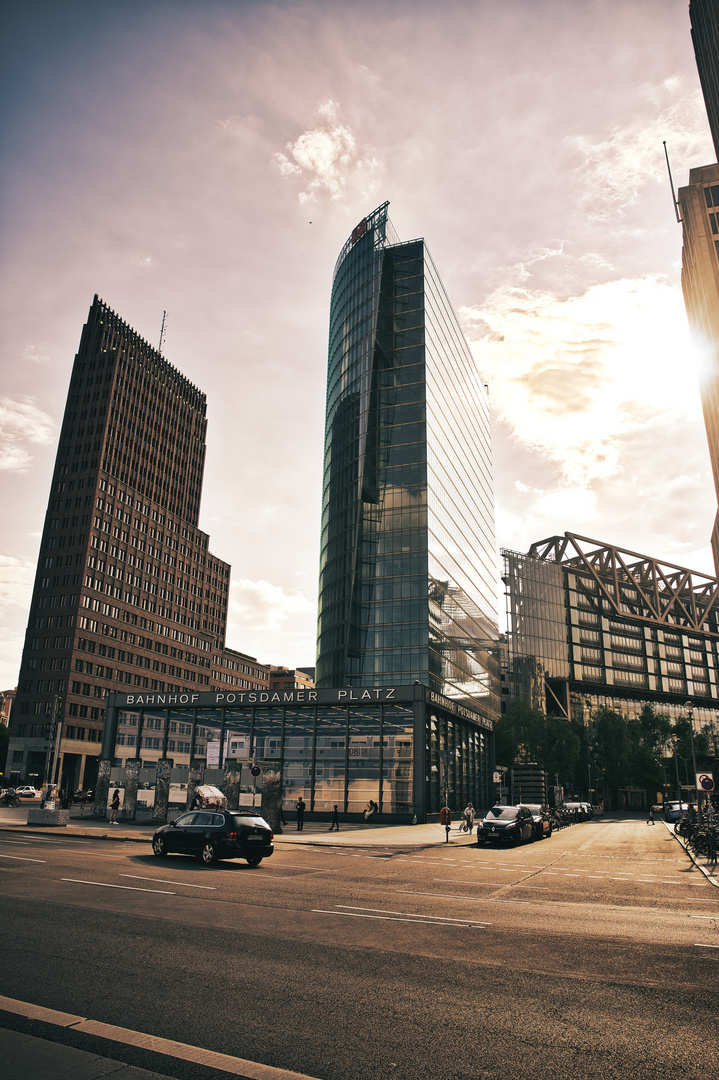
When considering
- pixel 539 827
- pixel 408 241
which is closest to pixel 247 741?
pixel 539 827

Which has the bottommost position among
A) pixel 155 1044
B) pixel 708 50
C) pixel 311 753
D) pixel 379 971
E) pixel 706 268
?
pixel 379 971

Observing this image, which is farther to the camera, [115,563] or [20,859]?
[115,563]

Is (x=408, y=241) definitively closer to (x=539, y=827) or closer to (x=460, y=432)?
(x=460, y=432)

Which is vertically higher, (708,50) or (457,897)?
(708,50)

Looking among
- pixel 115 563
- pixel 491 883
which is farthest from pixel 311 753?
pixel 115 563

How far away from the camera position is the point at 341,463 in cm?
Answer: 8488

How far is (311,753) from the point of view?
42.4 meters

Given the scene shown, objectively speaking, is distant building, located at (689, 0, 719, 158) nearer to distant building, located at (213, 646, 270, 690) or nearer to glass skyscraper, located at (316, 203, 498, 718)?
glass skyscraper, located at (316, 203, 498, 718)

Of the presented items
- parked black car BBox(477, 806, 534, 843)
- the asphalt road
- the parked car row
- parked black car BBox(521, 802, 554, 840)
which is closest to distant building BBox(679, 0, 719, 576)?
parked black car BBox(521, 802, 554, 840)

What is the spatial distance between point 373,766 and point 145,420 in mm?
100573

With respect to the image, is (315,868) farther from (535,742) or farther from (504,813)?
(535,742)

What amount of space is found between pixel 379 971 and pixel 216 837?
515 inches

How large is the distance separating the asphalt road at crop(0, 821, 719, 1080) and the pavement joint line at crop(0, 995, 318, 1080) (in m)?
0.14

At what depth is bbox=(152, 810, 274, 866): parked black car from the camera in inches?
768
